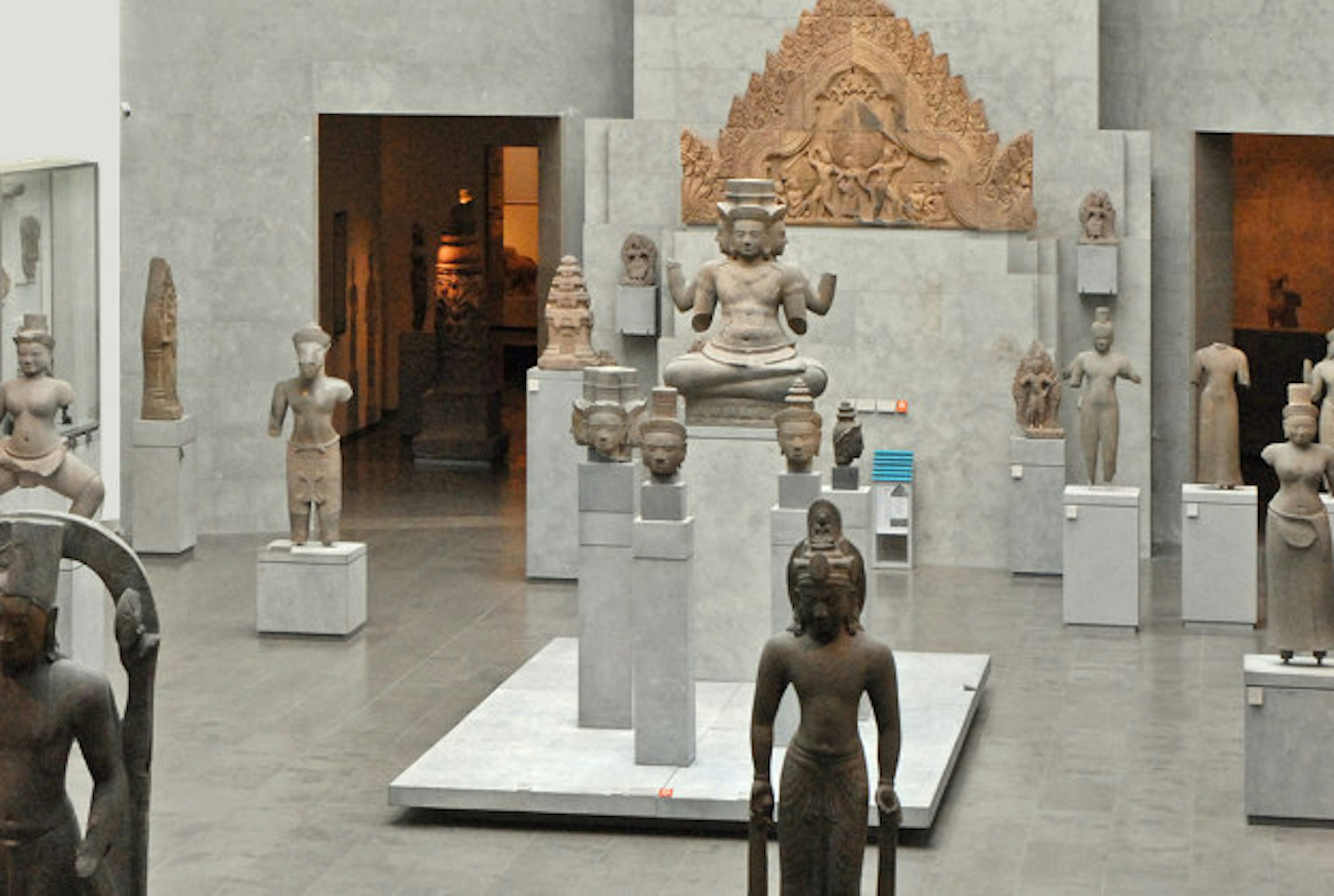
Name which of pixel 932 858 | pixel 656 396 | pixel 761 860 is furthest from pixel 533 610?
pixel 761 860

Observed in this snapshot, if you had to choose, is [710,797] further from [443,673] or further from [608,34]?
[608,34]

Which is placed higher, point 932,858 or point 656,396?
point 656,396

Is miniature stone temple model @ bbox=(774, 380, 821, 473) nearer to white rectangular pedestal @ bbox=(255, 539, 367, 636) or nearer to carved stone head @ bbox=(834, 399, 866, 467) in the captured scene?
Result: carved stone head @ bbox=(834, 399, 866, 467)

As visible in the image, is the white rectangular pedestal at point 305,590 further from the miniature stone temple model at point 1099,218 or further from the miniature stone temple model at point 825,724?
the miniature stone temple model at point 825,724

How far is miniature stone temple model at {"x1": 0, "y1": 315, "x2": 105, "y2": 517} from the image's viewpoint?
1758cm

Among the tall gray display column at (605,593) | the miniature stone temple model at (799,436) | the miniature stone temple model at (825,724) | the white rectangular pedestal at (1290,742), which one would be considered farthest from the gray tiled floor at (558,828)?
the miniature stone temple model at (825,724)

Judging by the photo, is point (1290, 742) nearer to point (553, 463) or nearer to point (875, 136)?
point (553, 463)

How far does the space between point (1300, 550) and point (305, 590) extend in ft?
25.3

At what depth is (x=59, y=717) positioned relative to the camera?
942 centimetres

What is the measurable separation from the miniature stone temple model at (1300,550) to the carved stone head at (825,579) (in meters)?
4.75

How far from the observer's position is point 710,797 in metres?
14.8

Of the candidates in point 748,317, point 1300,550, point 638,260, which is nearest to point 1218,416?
point 748,317

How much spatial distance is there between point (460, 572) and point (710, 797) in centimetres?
850

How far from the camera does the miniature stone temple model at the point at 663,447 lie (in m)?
15.3
